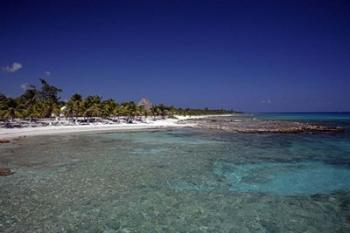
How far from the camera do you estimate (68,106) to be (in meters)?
55.7

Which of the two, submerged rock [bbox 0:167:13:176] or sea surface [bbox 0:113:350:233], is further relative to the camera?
submerged rock [bbox 0:167:13:176]

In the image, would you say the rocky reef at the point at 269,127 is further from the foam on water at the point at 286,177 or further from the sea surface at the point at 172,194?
the foam on water at the point at 286,177

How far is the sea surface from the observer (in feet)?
29.3

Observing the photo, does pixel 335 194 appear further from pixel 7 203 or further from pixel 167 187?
pixel 7 203

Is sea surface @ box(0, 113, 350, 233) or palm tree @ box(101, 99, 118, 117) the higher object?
palm tree @ box(101, 99, 118, 117)

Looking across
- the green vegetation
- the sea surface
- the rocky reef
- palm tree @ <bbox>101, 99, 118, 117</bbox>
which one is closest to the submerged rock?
the sea surface

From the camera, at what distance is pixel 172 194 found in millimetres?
12109

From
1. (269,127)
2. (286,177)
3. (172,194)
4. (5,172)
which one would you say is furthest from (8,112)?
(269,127)

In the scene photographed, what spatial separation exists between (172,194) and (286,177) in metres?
6.95

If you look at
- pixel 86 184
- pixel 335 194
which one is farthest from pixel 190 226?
pixel 335 194

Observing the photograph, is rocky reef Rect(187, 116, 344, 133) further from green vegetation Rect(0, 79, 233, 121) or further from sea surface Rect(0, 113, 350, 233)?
sea surface Rect(0, 113, 350, 233)

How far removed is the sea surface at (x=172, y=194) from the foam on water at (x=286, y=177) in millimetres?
46

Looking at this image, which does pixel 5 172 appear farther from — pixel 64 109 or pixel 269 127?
pixel 269 127

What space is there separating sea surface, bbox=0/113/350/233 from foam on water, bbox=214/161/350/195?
0.05m
